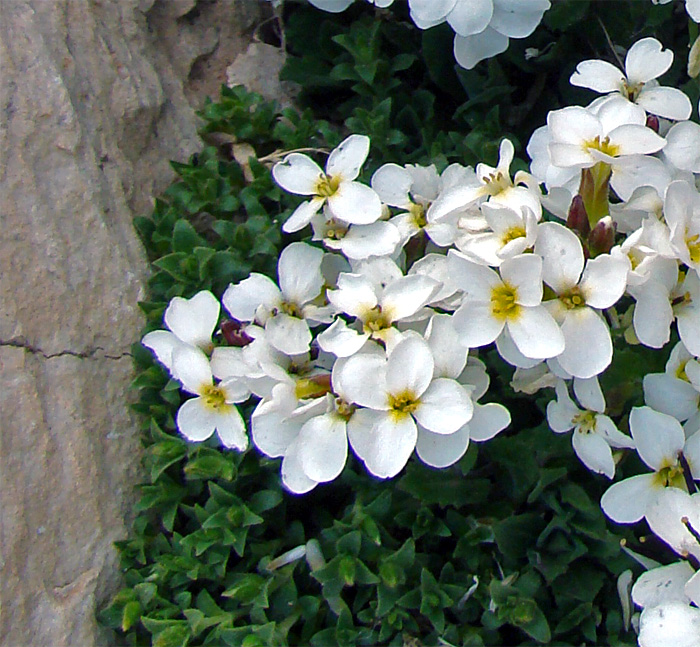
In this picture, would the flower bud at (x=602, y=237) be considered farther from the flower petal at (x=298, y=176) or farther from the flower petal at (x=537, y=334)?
the flower petal at (x=298, y=176)

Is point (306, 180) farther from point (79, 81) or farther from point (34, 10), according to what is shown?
point (34, 10)

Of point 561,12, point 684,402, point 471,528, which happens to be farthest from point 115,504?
point 561,12

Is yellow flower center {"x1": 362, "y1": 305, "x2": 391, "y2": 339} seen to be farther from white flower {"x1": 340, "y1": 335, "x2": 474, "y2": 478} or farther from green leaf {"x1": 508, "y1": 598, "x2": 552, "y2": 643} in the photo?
green leaf {"x1": 508, "y1": 598, "x2": 552, "y2": 643}

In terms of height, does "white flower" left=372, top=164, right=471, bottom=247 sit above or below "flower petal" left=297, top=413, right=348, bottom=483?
above

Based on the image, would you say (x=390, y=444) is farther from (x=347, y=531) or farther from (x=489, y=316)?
(x=347, y=531)

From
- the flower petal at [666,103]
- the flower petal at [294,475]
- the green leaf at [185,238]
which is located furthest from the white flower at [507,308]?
the green leaf at [185,238]

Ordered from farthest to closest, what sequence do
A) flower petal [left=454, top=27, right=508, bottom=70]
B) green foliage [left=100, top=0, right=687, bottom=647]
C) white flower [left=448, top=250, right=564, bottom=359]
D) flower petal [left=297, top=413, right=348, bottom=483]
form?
flower petal [left=454, top=27, right=508, bottom=70] < green foliage [left=100, top=0, right=687, bottom=647] < flower petal [left=297, top=413, right=348, bottom=483] < white flower [left=448, top=250, right=564, bottom=359]

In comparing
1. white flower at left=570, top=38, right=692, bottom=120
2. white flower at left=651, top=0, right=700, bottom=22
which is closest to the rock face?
white flower at left=570, top=38, right=692, bottom=120
